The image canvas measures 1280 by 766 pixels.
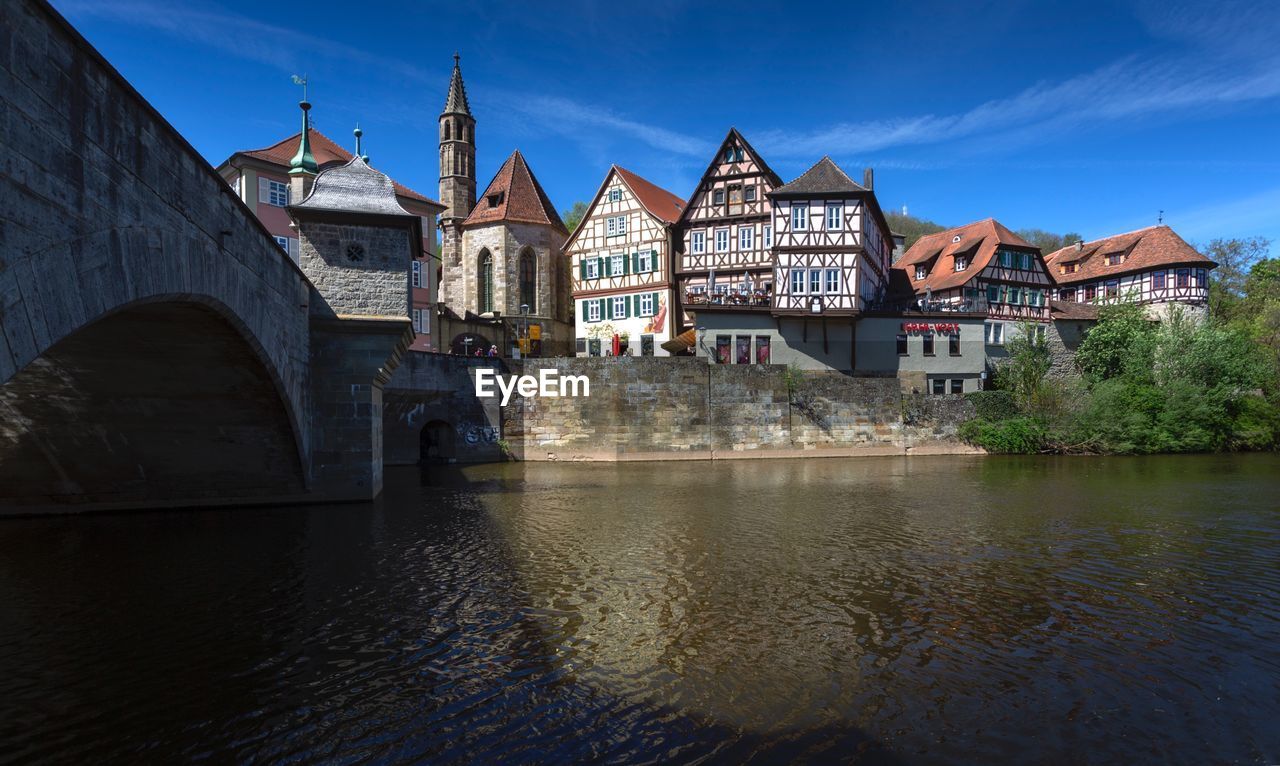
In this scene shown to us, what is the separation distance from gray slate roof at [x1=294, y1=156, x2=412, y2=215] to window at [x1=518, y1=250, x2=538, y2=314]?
→ 2748cm

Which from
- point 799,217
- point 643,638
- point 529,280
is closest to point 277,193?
point 529,280

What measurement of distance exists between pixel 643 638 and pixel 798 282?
30763mm

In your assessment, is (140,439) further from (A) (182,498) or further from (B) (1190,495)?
(B) (1190,495)

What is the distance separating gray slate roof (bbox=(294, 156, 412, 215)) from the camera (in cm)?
1798

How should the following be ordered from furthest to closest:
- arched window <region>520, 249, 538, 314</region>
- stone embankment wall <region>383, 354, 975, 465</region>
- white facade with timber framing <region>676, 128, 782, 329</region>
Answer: arched window <region>520, 249, 538, 314</region> < white facade with timber framing <region>676, 128, 782, 329</region> < stone embankment wall <region>383, 354, 975, 465</region>

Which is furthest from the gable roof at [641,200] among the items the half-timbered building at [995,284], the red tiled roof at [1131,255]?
the red tiled roof at [1131,255]

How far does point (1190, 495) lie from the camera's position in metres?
20.2

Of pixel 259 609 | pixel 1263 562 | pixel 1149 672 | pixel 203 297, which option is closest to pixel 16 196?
pixel 203 297

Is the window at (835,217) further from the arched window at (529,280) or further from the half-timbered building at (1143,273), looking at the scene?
the arched window at (529,280)

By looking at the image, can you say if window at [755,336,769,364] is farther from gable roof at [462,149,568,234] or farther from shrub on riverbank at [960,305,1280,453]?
gable roof at [462,149,568,234]

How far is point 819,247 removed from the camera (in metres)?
36.8

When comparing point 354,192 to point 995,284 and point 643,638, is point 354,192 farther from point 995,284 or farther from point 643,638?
point 995,284

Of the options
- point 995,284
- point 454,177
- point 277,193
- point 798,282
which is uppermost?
point 454,177

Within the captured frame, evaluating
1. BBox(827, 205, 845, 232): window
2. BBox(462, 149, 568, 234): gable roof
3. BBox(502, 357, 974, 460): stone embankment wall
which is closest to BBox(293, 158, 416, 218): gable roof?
BBox(502, 357, 974, 460): stone embankment wall
